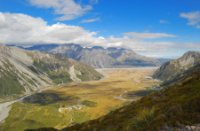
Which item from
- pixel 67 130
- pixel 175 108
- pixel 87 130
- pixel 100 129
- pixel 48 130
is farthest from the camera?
pixel 48 130

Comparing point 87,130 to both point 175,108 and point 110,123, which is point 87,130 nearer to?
point 110,123

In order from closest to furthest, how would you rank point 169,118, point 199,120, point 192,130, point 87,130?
point 192,130
point 199,120
point 169,118
point 87,130

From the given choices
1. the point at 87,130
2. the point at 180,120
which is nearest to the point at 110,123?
the point at 87,130

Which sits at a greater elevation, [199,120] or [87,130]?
[199,120]

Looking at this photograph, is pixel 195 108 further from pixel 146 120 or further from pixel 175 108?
pixel 146 120

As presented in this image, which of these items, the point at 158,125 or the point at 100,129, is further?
the point at 100,129

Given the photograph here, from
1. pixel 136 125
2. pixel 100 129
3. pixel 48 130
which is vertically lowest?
pixel 48 130

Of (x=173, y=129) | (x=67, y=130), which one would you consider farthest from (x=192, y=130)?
(x=67, y=130)

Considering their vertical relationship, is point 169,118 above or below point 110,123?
above

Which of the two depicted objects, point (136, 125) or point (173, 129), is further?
point (136, 125)
